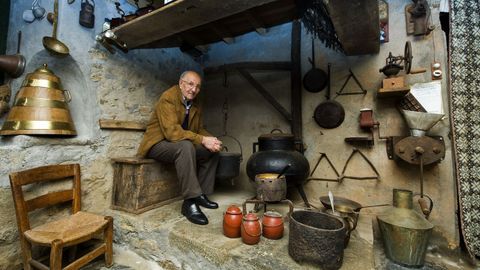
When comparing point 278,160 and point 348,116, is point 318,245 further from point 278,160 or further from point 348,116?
point 348,116

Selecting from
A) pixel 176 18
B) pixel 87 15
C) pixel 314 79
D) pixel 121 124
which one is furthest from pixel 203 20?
pixel 314 79

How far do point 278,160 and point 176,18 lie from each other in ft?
4.95

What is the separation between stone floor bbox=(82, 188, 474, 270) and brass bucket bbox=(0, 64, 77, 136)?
91 cm

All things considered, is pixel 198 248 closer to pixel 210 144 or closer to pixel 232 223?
pixel 232 223

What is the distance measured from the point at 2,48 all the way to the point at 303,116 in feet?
10.3

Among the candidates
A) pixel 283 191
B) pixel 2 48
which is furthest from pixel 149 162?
pixel 2 48

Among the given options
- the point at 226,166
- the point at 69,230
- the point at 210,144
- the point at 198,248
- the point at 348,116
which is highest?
the point at 348,116

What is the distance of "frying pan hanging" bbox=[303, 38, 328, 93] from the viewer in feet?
9.30

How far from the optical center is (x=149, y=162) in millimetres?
2189

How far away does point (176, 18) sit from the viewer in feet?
6.11

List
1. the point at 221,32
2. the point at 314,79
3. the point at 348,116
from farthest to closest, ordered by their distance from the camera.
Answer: the point at 314,79, the point at 348,116, the point at 221,32

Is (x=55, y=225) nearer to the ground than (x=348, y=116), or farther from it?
nearer to the ground

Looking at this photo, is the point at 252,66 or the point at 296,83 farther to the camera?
the point at 252,66

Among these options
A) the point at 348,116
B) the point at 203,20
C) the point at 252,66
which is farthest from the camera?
the point at 252,66
